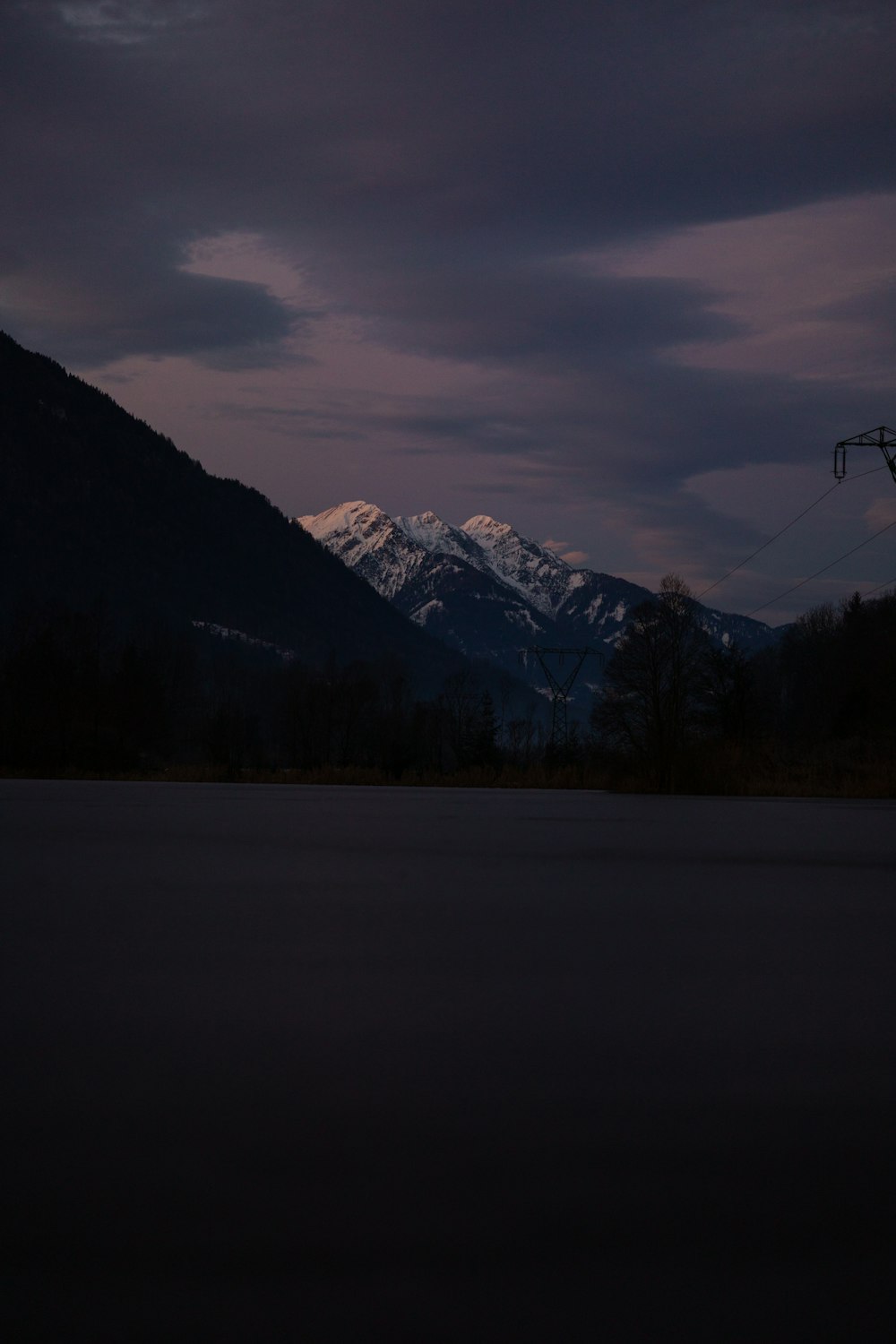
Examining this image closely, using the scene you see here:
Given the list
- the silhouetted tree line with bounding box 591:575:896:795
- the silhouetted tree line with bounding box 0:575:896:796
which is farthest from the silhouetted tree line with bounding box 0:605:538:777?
the silhouetted tree line with bounding box 591:575:896:795

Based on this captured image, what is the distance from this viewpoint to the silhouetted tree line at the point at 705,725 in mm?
32969

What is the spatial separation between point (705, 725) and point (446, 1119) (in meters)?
41.2

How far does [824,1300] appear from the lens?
298 cm

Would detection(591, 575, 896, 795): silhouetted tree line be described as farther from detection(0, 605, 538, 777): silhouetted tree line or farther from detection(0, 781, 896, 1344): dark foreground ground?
detection(0, 781, 896, 1344): dark foreground ground

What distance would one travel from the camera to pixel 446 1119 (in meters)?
4.36

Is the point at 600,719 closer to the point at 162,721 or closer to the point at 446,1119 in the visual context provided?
the point at 162,721

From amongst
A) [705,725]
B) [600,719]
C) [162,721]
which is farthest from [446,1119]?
[162,721]

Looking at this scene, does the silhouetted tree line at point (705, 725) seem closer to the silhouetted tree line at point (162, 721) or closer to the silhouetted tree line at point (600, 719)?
the silhouetted tree line at point (600, 719)

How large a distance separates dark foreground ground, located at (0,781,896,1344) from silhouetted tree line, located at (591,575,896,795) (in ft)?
73.4

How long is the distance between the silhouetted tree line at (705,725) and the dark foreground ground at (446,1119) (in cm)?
2237

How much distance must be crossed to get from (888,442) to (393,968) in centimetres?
2818

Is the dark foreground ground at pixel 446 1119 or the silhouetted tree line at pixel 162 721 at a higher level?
the silhouetted tree line at pixel 162 721

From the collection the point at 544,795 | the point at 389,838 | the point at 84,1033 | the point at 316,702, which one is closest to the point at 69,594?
the point at 316,702

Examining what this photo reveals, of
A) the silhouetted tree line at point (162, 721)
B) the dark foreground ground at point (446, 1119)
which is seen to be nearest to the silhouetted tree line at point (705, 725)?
the silhouetted tree line at point (162, 721)
